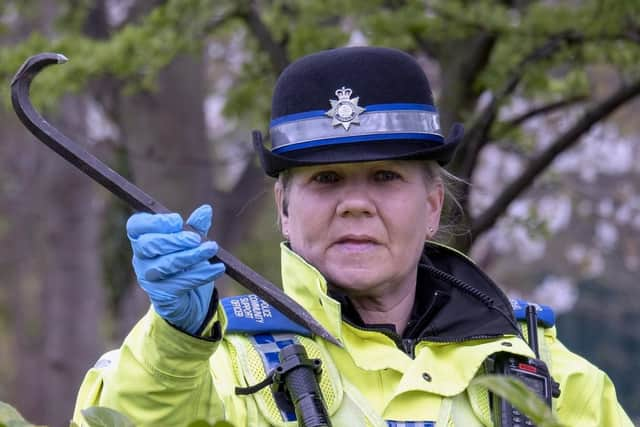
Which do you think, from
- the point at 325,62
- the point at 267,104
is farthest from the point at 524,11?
the point at 325,62

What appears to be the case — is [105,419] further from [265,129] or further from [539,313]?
[265,129]

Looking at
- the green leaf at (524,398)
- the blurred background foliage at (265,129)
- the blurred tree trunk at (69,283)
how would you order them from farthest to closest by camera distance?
1. the blurred tree trunk at (69,283)
2. the blurred background foliage at (265,129)
3. the green leaf at (524,398)

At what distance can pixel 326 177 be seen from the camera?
2.77 m

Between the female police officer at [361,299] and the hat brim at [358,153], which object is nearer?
the female police officer at [361,299]

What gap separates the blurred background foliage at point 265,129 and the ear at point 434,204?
0.46m

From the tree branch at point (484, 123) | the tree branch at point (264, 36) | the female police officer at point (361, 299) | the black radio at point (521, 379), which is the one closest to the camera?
the female police officer at point (361, 299)

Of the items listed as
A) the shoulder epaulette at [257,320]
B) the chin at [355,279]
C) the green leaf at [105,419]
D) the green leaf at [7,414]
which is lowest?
the green leaf at [7,414]

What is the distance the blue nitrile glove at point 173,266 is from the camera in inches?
86.9

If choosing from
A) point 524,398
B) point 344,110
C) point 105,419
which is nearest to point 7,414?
point 105,419

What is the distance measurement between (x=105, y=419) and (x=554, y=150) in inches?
150

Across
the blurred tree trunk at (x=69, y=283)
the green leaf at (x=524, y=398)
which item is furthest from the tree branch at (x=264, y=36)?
the blurred tree trunk at (x=69, y=283)

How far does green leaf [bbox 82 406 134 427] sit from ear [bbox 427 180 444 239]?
4.94 feet

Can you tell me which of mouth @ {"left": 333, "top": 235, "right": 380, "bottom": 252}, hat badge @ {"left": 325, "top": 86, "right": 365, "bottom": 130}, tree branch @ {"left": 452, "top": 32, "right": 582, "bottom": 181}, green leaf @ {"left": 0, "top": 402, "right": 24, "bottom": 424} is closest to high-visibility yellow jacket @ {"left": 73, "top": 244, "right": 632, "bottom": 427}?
mouth @ {"left": 333, "top": 235, "right": 380, "bottom": 252}

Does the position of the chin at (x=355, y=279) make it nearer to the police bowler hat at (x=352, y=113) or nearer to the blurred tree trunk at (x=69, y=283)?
the police bowler hat at (x=352, y=113)
